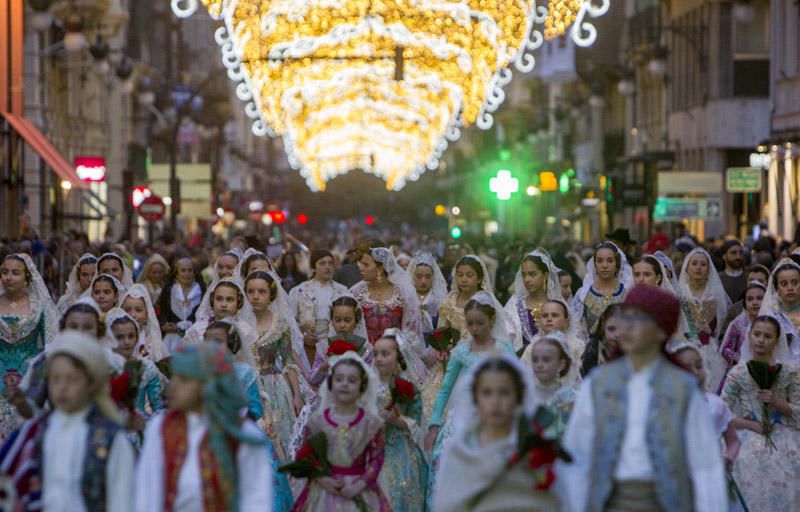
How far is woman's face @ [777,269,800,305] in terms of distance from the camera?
15195mm

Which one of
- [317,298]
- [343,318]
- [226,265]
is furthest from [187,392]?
[317,298]

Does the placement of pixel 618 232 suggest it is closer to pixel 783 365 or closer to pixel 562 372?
pixel 783 365

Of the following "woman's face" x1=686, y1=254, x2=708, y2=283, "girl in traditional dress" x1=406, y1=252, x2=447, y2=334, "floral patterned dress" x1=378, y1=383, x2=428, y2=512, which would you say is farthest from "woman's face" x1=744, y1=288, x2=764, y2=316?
"floral patterned dress" x1=378, y1=383, x2=428, y2=512

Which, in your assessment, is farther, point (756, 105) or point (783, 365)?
point (756, 105)

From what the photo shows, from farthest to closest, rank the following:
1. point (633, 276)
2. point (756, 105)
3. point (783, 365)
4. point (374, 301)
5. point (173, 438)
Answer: point (756, 105), point (374, 301), point (633, 276), point (783, 365), point (173, 438)

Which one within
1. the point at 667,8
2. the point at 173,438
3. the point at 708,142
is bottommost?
the point at 173,438

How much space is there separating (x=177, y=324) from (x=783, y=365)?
6923 mm

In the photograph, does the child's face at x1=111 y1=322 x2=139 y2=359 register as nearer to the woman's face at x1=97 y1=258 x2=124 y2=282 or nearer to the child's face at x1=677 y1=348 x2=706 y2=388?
the child's face at x1=677 y1=348 x2=706 y2=388

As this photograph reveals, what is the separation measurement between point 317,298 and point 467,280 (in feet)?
11.0

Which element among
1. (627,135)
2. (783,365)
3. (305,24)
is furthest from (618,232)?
(627,135)

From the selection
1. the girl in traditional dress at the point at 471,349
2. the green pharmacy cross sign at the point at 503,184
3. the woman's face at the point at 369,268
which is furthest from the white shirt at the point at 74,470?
the green pharmacy cross sign at the point at 503,184

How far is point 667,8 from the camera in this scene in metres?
55.1

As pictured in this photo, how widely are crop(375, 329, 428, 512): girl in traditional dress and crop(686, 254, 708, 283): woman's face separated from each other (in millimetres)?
5293

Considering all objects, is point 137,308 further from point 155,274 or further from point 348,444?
point 155,274
